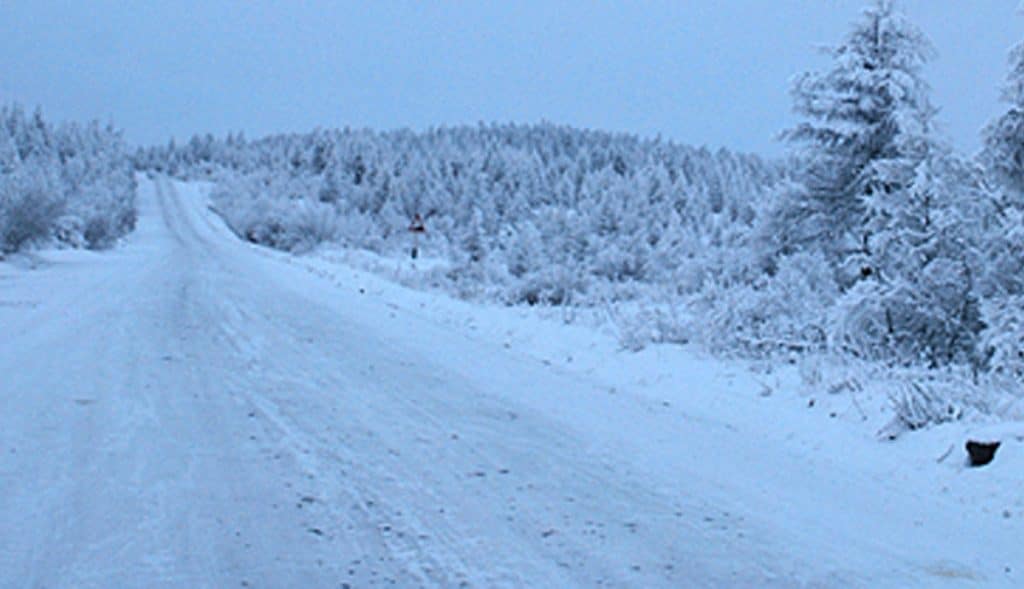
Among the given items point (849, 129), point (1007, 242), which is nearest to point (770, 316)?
point (1007, 242)

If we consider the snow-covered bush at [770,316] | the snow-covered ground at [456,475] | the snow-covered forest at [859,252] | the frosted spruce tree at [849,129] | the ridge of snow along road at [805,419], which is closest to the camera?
the snow-covered ground at [456,475]

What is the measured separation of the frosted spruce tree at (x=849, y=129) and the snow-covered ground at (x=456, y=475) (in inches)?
313

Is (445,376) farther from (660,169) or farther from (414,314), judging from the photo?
(660,169)

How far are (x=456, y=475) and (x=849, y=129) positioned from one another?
12.7 m

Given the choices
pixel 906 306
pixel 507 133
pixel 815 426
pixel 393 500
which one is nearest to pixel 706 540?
pixel 393 500

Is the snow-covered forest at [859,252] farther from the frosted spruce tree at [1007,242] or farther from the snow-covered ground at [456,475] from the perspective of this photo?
the snow-covered ground at [456,475]

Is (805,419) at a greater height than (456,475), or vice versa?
(805,419)

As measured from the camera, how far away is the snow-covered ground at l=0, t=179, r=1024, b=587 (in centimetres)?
336

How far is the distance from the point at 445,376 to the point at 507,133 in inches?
5525

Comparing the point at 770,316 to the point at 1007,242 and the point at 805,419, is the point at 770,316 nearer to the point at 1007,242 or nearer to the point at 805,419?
the point at 1007,242

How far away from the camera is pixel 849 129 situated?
14.6 m

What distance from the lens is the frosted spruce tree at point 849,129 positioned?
1445 cm

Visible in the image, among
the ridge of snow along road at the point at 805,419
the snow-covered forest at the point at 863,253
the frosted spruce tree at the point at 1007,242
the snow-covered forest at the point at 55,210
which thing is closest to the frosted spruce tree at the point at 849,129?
the snow-covered forest at the point at 863,253

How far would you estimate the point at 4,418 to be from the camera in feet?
17.2
